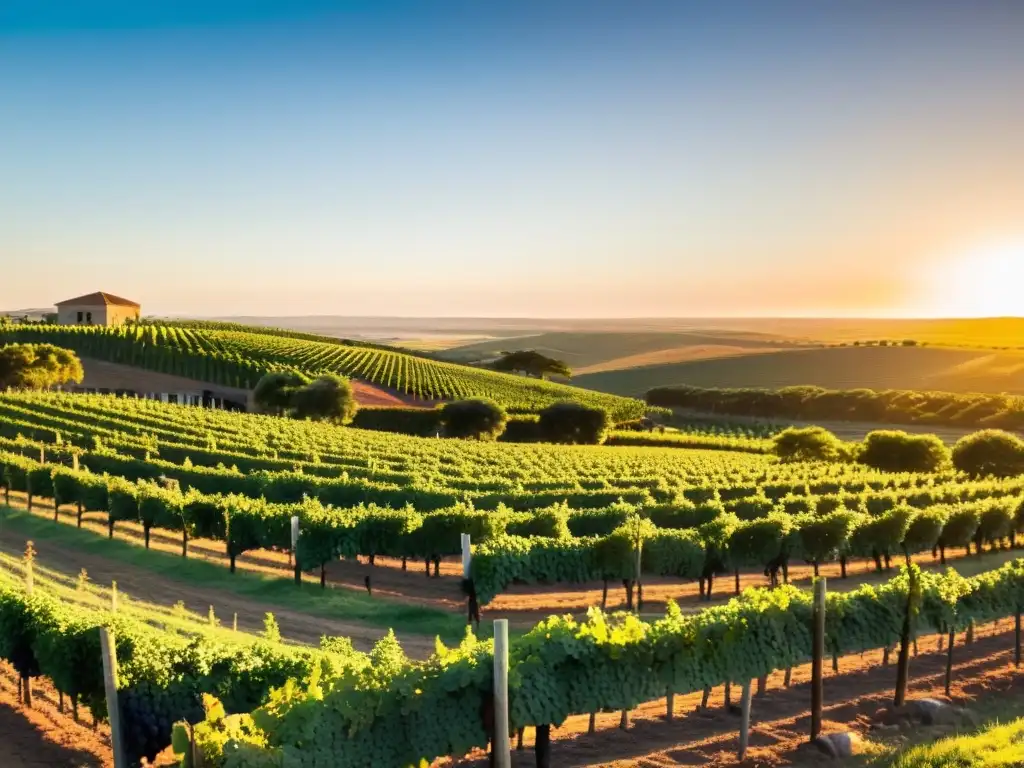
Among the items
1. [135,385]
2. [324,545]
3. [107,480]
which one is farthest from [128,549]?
[135,385]

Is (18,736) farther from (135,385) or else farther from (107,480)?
(135,385)

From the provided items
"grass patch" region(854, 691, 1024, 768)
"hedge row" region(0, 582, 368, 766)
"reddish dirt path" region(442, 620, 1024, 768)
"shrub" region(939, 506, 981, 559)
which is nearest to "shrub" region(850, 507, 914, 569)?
"shrub" region(939, 506, 981, 559)

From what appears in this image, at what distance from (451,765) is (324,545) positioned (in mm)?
11755

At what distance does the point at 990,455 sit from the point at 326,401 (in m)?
50.6

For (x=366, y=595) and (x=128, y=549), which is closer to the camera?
(x=366, y=595)

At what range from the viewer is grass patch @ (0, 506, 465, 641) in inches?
773

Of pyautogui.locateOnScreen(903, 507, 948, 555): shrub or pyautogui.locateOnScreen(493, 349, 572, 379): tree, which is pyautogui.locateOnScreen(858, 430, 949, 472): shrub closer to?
pyautogui.locateOnScreen(903, 507, 948, 555): shrub

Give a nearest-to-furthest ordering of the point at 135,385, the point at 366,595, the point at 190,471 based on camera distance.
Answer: the point at 366,595, the point at 190,471, the point at 135,385

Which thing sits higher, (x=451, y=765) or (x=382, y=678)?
(x=382, y=678)

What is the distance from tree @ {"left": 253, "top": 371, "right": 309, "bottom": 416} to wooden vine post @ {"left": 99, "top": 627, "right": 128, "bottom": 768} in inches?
2768

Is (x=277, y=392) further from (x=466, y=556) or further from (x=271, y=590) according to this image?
(x=466, y=556)

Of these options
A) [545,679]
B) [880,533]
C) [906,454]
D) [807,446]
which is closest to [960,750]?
[545,679]

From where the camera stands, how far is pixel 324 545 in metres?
22.3

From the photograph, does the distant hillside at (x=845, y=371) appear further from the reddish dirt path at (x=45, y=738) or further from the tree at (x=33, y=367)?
the reddish dirt path at (x=45, y=738)
